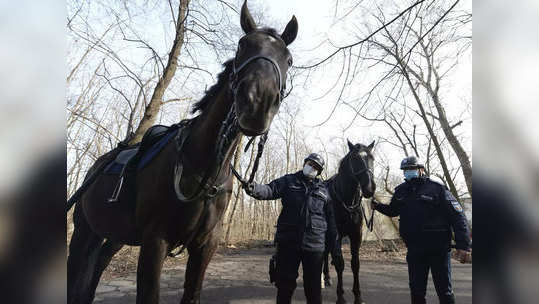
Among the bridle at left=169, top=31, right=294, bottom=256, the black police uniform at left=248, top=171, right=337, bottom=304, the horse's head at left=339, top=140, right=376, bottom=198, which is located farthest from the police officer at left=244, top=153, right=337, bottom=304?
the bridle at left=169, top=31, right=294, bottom=256

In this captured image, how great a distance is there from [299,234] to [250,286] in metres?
3.00

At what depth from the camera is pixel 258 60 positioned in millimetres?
1610

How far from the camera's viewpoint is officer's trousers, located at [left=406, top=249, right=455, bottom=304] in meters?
3.76

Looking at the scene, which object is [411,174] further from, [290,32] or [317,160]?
[290,32]

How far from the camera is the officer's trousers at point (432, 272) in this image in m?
3.76

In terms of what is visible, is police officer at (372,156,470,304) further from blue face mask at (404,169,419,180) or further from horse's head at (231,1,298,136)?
horse's head at (231,1,298,136)

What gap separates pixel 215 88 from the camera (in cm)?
219

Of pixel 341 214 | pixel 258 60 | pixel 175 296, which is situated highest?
→ pixel 258 60

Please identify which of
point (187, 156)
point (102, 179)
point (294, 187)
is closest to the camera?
point (187, 156)

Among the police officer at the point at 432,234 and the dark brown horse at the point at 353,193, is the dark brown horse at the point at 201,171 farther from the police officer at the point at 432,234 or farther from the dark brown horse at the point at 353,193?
the dark brown horse at the point at 353,193

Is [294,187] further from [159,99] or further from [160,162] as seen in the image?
[159,99]

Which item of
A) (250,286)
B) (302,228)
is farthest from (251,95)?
(250,286)
